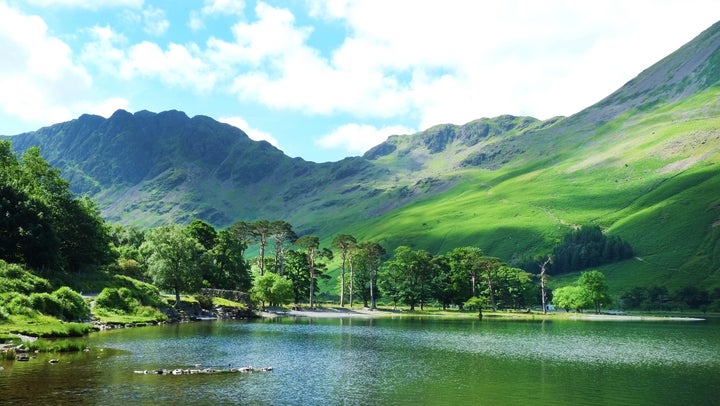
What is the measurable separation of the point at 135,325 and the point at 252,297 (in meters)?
62.5

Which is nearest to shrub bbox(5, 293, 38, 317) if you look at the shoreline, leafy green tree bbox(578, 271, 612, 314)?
the shoreline

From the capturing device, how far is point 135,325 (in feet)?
308

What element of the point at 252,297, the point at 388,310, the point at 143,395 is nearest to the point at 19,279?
the point at 143,395

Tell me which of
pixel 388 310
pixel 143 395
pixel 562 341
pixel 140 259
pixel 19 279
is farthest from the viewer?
pixel 388 310

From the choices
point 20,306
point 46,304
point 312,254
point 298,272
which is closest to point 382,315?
point 312,254

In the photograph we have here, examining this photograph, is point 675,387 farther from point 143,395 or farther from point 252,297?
point 252,297

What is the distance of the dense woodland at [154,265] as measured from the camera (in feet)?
298

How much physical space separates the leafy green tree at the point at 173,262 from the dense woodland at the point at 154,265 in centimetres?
24

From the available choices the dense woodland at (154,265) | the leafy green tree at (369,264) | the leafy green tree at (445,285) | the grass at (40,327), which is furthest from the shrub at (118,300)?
the leafy green tree at (445,285)

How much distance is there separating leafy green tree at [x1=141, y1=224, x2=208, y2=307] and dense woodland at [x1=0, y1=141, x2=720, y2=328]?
9.3 inches

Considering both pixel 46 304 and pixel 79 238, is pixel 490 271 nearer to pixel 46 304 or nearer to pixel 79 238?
pixel 79 238

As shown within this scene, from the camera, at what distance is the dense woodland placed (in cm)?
9069

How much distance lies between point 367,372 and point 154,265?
78.9m

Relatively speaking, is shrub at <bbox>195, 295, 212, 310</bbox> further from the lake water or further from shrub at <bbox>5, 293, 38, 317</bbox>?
shrub at <bbox>5, 293, 38, 317</bbox>
